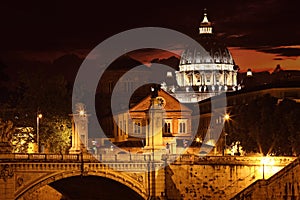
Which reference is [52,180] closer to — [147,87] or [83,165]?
[83,165]

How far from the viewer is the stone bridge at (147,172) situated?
60.2m

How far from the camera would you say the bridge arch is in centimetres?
6062

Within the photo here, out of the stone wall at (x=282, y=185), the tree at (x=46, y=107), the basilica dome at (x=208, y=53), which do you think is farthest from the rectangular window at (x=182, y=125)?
the basilica dome at (x=208, y=53)

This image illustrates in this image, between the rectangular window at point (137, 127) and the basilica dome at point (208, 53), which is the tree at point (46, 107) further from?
the basilica dome at point (208, 53)

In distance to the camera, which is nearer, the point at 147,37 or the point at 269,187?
the point at 269,187

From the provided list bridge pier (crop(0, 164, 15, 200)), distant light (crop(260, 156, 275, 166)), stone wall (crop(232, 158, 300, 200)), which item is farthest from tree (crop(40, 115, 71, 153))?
stone wall (crop(232, 158, 300, 200))

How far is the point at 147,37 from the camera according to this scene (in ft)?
332

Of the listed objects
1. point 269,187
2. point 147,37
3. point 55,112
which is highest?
point 147,37

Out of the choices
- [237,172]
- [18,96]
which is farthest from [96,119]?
[237,172]

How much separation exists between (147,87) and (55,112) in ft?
129

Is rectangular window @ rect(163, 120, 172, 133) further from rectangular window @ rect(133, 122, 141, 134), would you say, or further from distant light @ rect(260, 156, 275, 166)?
distant light @ rect(260, 156, 275, 166)

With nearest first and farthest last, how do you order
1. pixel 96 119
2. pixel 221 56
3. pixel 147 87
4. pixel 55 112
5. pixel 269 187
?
pixel 269 187 → pixel 55 112 → pixel 96 119 → pixel 147 87 → pixel 221 56

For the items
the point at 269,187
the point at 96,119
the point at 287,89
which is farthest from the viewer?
the point at 287,89

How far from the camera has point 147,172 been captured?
61.8 meters
